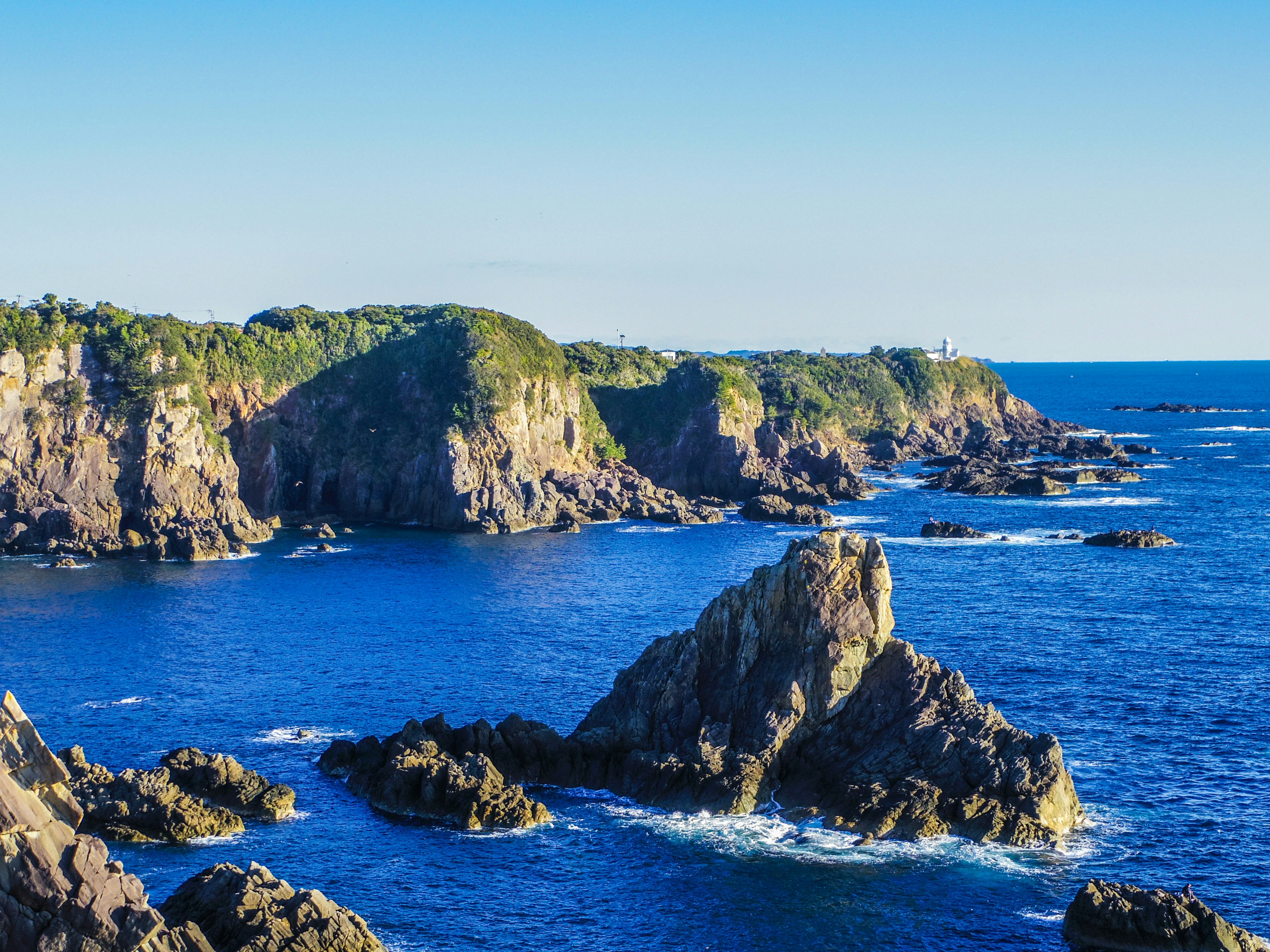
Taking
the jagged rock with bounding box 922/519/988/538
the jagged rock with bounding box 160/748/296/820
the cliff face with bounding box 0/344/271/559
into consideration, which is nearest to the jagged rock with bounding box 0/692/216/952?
the jagged rock with bounding box 160/748/296/820

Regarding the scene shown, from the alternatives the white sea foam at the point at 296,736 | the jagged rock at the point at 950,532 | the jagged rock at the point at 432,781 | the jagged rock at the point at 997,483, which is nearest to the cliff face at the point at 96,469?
the white sea foam at the point at 296,736

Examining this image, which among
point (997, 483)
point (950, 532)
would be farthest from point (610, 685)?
point (997, 483)

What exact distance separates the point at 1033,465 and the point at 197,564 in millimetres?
117693

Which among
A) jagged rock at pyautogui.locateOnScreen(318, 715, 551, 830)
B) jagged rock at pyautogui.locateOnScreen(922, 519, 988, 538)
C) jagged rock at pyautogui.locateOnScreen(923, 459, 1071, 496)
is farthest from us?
jagged rock at pyautogui.locateOnScreen(923, 459, 1071, 496)

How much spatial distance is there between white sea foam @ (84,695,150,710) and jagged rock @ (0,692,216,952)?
116 ft

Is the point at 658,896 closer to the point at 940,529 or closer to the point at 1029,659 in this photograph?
the point at 1029,659

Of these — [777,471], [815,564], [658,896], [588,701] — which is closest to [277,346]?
[777,471]

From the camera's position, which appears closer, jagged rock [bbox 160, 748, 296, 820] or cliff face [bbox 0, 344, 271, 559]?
jagged rock [bbox 160, 748, 296, 820]

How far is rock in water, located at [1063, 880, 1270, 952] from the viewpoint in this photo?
→ 123 feet

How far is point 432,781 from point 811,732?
53.0 feet

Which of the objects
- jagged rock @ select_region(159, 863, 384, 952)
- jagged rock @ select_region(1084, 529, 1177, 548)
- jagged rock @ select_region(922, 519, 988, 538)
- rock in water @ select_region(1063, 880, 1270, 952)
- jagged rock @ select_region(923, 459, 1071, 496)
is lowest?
jagged rock @ select_region(159, 863, 384, 952)

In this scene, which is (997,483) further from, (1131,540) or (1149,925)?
(1149,925)

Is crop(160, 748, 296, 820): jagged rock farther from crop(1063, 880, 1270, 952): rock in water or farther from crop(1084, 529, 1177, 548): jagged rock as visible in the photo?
crop(1084, 529, 1177, 548): jagged rock

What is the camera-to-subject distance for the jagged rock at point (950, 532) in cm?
11819
